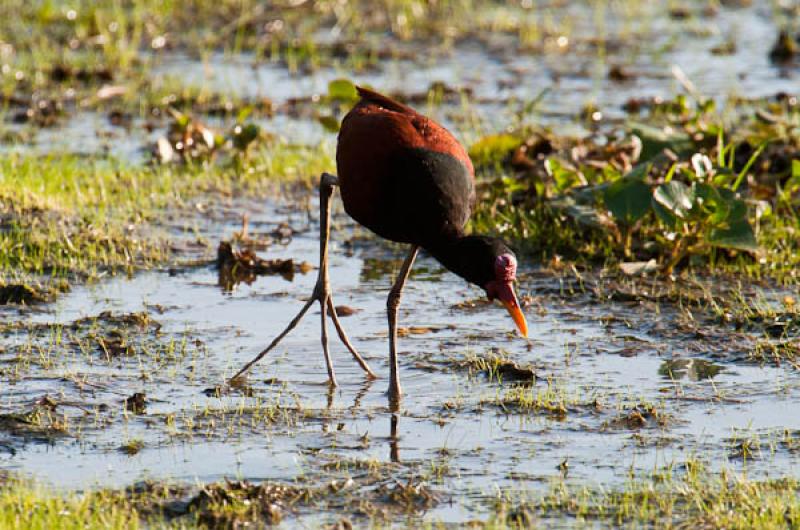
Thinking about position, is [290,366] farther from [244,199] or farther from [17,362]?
[244,199]

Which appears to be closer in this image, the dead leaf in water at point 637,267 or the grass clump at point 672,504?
the grass clump at point 672,504

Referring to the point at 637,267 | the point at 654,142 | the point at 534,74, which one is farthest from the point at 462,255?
the point at 534,74

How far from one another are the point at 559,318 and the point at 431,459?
1.92 m

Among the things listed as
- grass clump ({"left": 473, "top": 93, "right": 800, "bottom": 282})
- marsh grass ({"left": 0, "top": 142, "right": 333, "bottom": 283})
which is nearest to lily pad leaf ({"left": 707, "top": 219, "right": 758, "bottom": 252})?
grass clump ({"left": 473, "top": 93, "right": 800, "bottom": 282})

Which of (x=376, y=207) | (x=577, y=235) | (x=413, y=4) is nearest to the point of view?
(x=376, y=207)

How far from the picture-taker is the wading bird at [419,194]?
527cm

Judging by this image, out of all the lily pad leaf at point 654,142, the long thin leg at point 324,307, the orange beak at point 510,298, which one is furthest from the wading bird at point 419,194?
the lily pad leaf at point 654,142

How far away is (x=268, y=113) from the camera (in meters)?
10.3

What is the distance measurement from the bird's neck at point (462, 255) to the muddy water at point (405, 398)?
48cm

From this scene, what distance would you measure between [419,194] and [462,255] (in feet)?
0.92

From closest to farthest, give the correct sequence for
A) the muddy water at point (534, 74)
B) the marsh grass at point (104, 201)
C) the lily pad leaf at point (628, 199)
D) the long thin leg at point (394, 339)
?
the long thin leg at point (394, 339), the lily pad leaf at point (628, 199), the marsh grass at point (104, 201), the muddy water at point (534, 74)

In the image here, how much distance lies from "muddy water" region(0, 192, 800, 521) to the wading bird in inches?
15.4

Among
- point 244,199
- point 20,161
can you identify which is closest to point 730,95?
point 244,199

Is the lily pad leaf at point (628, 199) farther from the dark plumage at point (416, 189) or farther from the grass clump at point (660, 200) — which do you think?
the dark plumage at point (416, 189)
